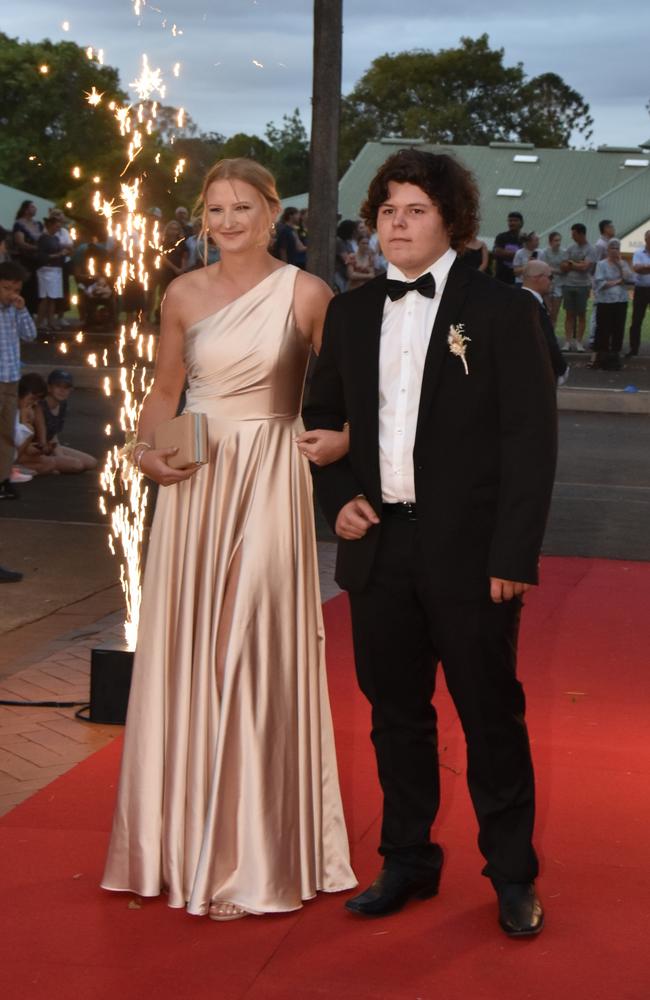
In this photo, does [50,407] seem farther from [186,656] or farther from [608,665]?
[186,656]

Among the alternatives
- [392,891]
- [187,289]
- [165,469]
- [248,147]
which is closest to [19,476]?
[248,147]

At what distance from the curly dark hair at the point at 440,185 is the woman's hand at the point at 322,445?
59 centimetres

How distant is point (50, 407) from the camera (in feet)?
41.6

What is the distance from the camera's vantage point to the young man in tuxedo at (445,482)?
3.68m

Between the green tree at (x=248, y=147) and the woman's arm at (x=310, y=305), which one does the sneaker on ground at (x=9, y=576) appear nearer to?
the green tree at (x=248, y=147)

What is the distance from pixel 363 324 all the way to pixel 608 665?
342cm

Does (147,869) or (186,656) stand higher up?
(186,656)

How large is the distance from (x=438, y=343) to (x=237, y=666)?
104 cm

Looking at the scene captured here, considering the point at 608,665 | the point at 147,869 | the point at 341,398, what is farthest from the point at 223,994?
the point at 608,665

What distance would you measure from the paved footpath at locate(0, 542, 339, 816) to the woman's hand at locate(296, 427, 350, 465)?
179 centimetres

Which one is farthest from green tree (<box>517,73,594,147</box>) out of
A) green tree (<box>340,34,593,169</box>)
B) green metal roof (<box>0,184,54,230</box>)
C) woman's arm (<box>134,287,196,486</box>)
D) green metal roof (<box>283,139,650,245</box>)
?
woman's arm (<box>134,287,196,486</box>)

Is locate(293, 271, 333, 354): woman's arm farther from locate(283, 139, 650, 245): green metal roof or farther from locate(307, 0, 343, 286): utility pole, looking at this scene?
locate(283, 139, 650, 245): green metal roof

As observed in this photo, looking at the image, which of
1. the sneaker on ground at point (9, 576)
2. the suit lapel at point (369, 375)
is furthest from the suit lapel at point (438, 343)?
the sneaker on ground at point (9, 576)

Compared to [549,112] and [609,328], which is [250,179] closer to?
[609,328]
